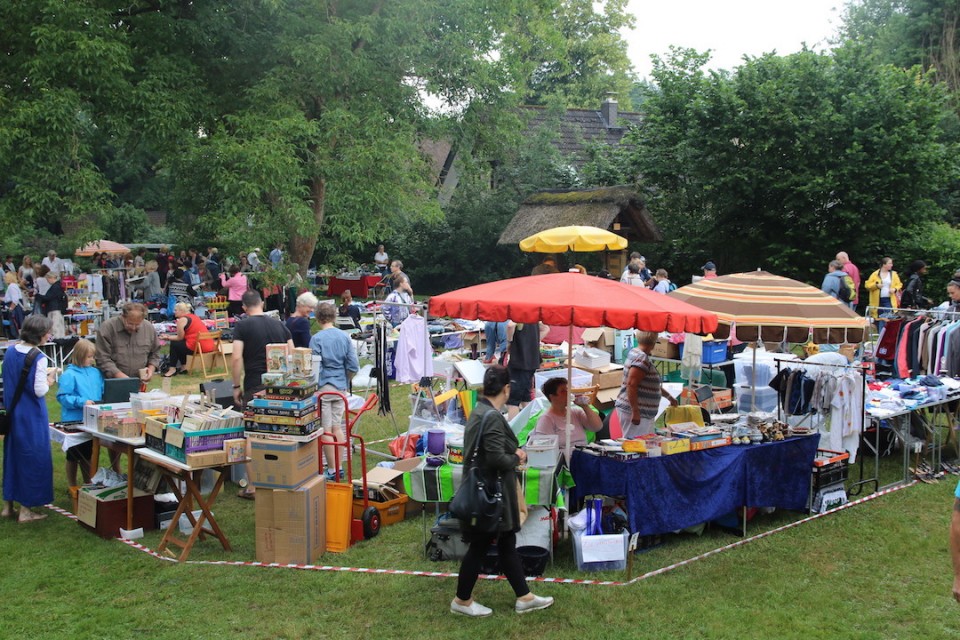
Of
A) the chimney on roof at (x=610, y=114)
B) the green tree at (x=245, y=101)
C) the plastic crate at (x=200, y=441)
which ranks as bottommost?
Answer: the plastic crate at (x=200, y=441)

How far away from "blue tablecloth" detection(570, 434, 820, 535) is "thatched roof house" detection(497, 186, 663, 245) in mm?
13118

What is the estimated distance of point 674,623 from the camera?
5.27 m

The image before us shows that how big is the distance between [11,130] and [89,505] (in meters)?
8.94

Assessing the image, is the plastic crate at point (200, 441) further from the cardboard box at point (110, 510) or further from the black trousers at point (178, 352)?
the black trousers at point (178, 352)

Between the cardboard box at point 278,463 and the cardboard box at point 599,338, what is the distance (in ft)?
23.8

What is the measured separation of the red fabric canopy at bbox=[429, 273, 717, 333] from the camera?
19.0 feet

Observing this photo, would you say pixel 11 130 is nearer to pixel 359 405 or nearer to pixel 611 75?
pixel 359 405

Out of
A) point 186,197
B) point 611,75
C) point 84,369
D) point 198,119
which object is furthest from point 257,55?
point 611,75

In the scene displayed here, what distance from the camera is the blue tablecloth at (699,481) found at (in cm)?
618

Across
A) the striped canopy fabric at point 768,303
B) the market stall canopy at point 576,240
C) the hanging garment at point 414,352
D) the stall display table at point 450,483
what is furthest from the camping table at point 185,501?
the market stall canopy at point 576,240

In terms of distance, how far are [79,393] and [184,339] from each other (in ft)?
22.0

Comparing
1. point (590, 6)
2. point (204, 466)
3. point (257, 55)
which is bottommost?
point (204, 466)

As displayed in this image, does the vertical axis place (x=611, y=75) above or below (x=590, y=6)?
below

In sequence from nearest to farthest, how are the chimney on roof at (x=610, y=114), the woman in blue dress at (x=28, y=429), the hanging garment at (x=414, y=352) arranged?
the woman in blue dress at (x=28, y=429) < the hanging garment at (x=414, y=352) < the chimney on roof at (x=610, y=114)
